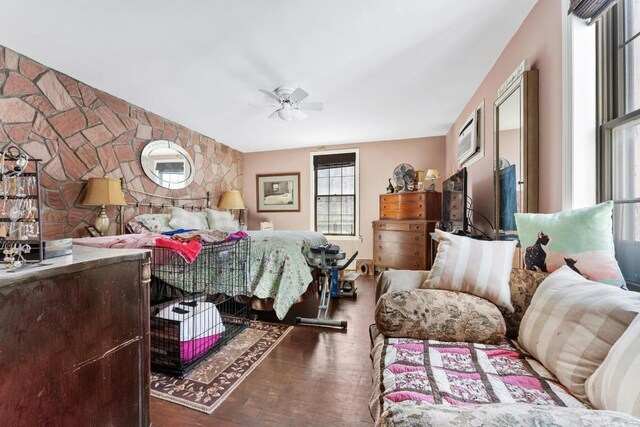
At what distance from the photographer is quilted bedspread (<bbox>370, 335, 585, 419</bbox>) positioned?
854mm

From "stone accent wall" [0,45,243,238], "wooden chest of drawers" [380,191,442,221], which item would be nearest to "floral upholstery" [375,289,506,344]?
"wooden chest of drawers" [380,191,442,221]

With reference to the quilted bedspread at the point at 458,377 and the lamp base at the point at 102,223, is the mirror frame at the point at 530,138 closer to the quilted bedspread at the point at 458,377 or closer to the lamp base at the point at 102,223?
the quilted bedspread at the point at 458,377

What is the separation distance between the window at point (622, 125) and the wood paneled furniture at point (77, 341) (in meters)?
2.29

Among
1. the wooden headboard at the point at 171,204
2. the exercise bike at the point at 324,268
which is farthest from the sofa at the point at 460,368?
the wooden headboard at the point at 171,204

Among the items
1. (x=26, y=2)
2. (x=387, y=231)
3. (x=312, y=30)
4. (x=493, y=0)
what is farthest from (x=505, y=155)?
(x=26, y=2)

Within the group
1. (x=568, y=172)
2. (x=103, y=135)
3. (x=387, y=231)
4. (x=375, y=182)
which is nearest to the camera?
(x=568, y=172)

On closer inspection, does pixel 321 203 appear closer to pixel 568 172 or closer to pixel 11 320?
pixel 568 172

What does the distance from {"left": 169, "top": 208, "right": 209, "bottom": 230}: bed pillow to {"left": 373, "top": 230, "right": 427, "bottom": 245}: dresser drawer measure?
9.23ft

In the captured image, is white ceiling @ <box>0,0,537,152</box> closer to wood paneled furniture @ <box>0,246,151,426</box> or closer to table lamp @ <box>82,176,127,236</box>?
table lamp @ <box>82,176,127,236</box>

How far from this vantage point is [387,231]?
443 centimetres

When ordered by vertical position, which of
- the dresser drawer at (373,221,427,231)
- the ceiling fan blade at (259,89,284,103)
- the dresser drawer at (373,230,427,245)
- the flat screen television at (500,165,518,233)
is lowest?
the dresser drawer at (373,230,427,245)

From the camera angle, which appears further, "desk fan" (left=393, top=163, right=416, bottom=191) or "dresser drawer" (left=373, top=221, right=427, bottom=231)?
"desk fan" (left=393, top=163, right=416, bottom=191)

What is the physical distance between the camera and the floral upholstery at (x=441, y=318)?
1.25 metres

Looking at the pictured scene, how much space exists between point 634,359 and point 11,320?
1.69 meters
